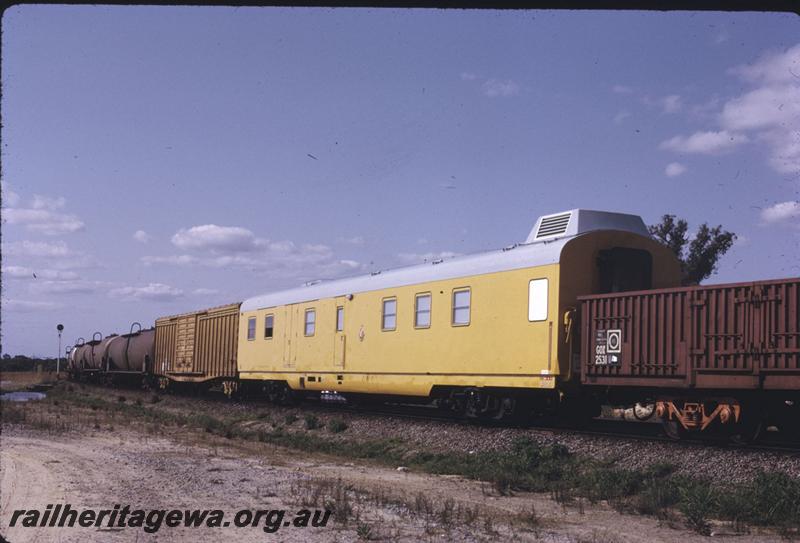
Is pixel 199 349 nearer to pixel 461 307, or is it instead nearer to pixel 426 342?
pixel 426 342

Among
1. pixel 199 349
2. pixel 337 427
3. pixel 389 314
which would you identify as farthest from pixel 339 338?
pixel 199 349

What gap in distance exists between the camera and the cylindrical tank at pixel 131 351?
3812cm

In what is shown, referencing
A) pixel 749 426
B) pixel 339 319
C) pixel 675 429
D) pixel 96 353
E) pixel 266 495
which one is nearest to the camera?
pixel 266 495

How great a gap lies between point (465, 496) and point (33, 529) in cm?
540

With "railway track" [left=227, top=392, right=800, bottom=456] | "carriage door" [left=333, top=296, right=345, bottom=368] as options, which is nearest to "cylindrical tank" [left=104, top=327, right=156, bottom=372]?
"railway track" [left=227, top=392, right=800, bottom=456]

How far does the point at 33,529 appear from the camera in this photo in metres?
7.95

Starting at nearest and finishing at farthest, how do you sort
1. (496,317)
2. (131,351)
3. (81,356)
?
(496,317) → (131,351) → (81,356)

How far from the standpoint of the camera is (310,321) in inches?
881

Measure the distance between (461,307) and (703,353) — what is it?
5.52 meters

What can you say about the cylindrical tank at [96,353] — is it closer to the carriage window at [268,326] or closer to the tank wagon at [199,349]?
the tank wagon at [199,349]

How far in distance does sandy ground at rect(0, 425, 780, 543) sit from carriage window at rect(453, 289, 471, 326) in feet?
12.2

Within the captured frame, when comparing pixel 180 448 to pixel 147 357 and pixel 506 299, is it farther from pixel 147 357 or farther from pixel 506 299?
pixel 147 357

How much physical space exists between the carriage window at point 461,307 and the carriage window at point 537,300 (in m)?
1.84

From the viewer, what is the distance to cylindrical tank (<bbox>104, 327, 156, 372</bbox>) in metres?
38.1
